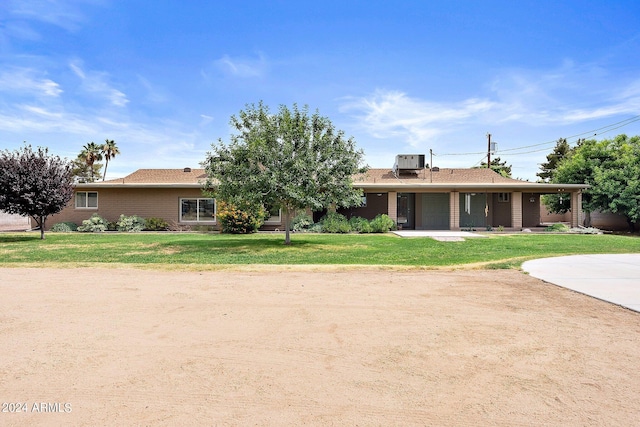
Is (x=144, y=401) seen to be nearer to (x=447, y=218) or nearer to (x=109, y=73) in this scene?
(x=109, y=73)

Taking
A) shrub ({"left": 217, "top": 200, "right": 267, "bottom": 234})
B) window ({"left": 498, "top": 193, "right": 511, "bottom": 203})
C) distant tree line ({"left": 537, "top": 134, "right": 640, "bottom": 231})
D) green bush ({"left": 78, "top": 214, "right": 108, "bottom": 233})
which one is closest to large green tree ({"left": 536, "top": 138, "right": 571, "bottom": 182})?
distant tree line ({"left": 537, "top": 134, "right": 640, "bottom": 231})

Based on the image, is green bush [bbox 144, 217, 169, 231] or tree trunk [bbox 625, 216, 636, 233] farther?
tree trunk [bbox 625, 216, 636, 233]

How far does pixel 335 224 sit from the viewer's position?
21312 millimetres

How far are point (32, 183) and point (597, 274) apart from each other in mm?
20781

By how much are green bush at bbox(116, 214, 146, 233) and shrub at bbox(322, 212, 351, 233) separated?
36.0 feet

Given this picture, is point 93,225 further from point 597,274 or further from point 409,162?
point 597,274

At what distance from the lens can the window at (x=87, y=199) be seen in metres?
23.7

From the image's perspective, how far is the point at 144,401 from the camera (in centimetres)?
295

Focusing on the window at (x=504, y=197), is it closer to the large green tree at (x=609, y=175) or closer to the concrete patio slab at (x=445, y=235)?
the large green tree at (x=609, y=175)

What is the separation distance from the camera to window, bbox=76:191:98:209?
23719mm

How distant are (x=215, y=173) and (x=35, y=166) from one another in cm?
917

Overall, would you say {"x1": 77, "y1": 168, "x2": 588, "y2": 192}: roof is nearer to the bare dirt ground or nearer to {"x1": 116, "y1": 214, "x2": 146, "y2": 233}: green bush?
{"x1": 116, "y1": 214, "x2": 146, "y2": 233}: green bush

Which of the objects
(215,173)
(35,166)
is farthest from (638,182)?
(35,166)

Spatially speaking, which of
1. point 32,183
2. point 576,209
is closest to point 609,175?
point 576,209
